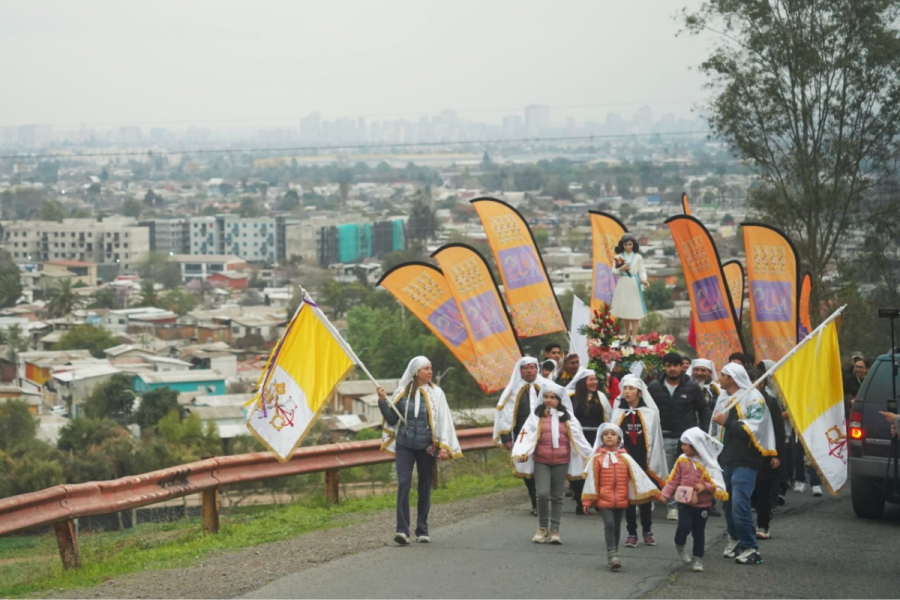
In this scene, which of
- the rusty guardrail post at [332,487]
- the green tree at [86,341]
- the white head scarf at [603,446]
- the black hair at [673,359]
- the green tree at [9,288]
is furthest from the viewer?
the green tree at [9,288]

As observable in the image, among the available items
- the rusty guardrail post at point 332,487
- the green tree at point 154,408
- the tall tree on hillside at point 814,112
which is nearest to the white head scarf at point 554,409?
the rusty guardrail post at point 332,487

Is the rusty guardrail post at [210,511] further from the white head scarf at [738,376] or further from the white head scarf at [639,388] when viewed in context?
the white head scarf at [738,376]

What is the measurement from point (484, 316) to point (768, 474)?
5538 mm

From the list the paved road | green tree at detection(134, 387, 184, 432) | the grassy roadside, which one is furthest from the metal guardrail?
green tree at detection(134, 387, 184, 432)

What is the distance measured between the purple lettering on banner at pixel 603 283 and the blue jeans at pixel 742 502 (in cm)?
698

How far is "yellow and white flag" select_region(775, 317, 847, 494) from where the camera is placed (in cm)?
1098

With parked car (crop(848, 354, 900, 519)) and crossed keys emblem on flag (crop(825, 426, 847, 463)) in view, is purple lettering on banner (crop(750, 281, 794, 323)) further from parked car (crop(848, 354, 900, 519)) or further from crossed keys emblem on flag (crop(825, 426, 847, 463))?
crossed keys emblem on flag (crop(825, 426, 847, 463))

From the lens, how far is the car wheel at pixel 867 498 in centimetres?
1263

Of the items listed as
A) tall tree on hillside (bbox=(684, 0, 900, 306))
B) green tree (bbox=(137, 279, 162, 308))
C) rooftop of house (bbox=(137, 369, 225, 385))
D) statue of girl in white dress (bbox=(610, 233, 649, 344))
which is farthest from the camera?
green tree (bbox=(137, 279, 162, 308))

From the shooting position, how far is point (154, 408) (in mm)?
75875

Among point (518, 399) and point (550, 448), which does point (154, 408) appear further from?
point (550, 448)

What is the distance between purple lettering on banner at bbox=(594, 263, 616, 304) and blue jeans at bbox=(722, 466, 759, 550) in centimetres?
698

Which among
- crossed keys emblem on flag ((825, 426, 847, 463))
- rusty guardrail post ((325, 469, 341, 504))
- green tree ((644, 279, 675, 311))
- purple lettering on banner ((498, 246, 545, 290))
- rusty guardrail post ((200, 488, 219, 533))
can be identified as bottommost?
green tree ((644, 279, 675, 311))

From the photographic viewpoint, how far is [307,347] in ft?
39.3
